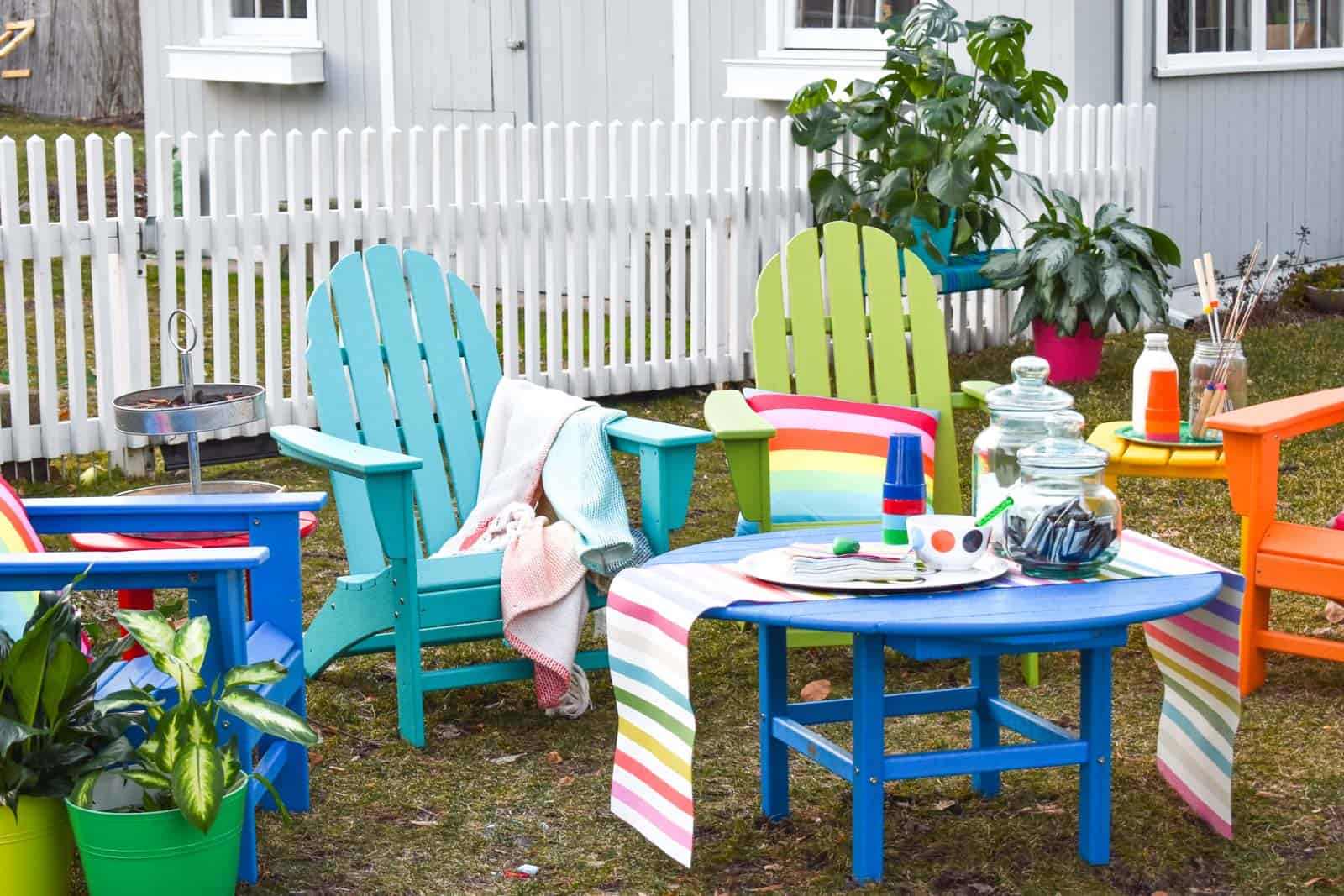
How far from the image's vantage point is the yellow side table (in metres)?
4.05

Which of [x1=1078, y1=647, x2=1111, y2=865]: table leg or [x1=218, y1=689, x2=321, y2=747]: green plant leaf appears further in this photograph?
[x1=1078, y1=647, x2=1111, y2=865]: table leg

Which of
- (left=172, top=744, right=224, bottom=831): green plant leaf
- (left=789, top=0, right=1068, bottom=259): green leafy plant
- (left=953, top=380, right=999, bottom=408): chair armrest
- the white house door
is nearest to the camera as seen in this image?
(left=172, top=744, right=224, bottom=831): green plant leaf

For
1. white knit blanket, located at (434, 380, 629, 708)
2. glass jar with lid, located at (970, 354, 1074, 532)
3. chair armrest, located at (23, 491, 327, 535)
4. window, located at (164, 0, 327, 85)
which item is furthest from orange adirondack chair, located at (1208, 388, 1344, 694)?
window, located at (164, 0, 327, 85)

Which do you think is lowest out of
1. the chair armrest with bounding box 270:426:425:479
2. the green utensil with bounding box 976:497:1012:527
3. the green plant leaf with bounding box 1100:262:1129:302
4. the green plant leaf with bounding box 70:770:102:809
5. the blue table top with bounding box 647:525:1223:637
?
the green plant leaf with bounding box 70:770:102:809

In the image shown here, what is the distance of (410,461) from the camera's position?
3.69 meters

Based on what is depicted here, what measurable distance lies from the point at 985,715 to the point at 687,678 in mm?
782

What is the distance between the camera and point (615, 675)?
3201mm

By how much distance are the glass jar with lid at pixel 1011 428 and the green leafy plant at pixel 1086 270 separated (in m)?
3.60

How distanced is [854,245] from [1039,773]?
1.80m

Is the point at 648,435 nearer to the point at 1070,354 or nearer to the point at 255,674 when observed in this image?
the point at 255,674

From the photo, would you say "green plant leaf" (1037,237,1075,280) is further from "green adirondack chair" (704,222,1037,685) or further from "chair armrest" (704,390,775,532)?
"chair armrest" (704,390,775,532)

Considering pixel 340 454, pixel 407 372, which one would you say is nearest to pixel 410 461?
pixel 340 454

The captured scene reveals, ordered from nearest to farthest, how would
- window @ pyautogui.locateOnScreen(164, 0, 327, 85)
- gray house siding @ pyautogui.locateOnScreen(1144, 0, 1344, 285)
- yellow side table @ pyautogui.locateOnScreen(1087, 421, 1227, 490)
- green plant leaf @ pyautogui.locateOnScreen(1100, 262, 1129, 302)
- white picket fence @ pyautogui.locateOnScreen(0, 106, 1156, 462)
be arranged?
yellow side table @ pyautogui.locateOnScreen(1087, 421, 1227, 490), white picket fence @ pyautogui.locateOnScreen(0, 106, 1156, 462), green plant leaf @ pyautogui.locateOnScreen(1100, 262, 1129, 302), gray house siding @ pyautogui.locateOnScreen(1144, 0, 1344, 285), window @ pyautogui.locateOnScreen(164, 0, 327, 85)

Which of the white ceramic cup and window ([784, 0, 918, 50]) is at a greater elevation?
window ([784, 0, 918, 50])
